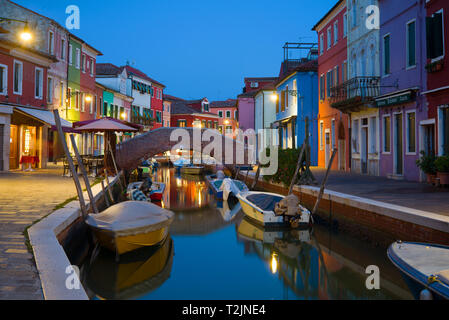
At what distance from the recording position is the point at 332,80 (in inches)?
998

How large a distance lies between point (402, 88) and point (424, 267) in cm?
1301

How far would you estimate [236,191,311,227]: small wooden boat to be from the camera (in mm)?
12219

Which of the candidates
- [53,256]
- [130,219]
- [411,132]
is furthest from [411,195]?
[53,256]

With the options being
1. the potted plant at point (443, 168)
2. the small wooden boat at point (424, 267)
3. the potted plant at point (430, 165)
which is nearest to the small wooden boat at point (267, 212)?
the potted plant at point (443, 168)

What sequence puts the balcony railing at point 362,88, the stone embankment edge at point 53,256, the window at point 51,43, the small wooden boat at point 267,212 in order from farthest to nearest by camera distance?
the window at point 51,43
the balcony railing at point 362,88
the small wooden boat at point 267,212
the stone embankment edge at point 53,256

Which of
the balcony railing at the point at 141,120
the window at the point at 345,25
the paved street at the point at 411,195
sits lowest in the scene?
the paved street at the point at 411,195

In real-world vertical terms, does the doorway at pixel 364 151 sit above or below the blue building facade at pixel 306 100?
below

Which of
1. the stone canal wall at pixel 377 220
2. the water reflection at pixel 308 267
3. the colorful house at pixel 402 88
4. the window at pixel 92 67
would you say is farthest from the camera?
the window at pixel 92 67

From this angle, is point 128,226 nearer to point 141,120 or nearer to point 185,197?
point 185,197

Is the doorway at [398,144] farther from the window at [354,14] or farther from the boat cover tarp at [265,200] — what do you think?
the boat cover tarp at [265,200]

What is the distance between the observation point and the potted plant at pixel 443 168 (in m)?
12.6

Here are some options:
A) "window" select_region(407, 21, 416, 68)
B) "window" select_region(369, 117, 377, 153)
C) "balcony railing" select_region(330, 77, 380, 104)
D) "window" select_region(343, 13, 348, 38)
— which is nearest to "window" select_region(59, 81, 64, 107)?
"balcony railing" select_region(330, 77, 380, 104)

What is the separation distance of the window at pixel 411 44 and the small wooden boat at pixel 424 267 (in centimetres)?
1187

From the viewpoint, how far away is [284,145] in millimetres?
36406
